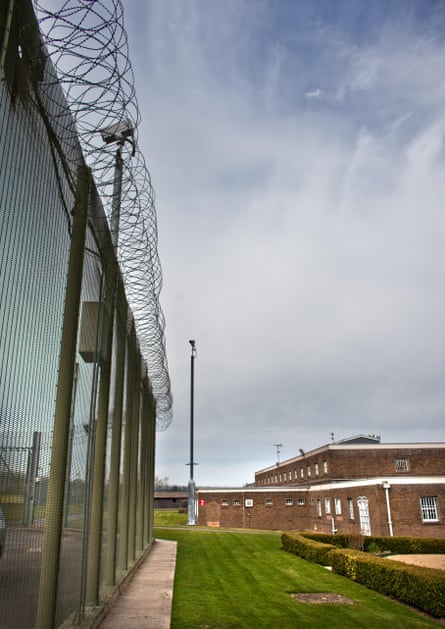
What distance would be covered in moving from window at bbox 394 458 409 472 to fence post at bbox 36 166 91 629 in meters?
37.3

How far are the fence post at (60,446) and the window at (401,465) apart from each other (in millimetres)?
37336

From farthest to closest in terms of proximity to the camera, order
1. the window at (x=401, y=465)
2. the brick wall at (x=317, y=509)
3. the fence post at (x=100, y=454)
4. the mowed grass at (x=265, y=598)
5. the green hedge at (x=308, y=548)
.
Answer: the window at (x=401, y=465) → the brick wall at (x=317, y=509) → the green hedge at (x=308, y=548) → the mowed grass at (x=265, y=598) → the fence post at (x=100, y=454)

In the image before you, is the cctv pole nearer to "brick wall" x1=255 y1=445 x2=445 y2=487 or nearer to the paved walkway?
"brick wall" x1=255 y1=445 x2=445 y2=487

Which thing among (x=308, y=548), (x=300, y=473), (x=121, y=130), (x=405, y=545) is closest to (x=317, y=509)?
(x=300, y=473)

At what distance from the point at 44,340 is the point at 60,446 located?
1.01 metres

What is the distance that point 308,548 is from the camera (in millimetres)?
15742

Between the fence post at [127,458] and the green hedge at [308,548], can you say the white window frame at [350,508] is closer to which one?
the green hedge at [308,548]

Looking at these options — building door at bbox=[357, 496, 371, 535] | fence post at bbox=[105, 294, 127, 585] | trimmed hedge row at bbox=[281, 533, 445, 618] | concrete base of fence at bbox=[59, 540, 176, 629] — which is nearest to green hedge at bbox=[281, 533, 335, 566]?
trimmed hedge row at bbox=[281, 533, 445, 618]

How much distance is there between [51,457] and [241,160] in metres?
7.32

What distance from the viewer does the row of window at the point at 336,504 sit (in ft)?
83.3

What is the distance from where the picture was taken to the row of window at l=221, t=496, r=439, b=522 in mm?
25400

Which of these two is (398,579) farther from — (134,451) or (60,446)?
(60,446)

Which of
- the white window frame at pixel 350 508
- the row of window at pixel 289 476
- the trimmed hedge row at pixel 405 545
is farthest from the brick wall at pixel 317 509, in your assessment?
the trimmed hedge row at pixel 405 545

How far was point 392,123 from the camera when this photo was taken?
967cm
